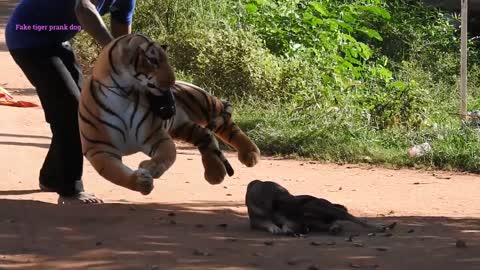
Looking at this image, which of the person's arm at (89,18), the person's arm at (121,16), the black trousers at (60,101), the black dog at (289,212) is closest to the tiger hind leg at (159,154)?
the black dog at (289,212)

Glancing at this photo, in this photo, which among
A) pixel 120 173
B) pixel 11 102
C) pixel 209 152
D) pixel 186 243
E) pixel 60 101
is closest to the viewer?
pixel 186 243

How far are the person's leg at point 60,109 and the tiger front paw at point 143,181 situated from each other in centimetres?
109

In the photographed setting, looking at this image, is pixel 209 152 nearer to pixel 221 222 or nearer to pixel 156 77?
pixel 221 222

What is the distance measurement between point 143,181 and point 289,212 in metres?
0.82

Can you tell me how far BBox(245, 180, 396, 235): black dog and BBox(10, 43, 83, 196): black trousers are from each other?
4.60ft

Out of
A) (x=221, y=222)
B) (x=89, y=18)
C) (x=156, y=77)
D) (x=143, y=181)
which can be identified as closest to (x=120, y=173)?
(x=143, y=181)

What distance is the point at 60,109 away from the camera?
636 cm

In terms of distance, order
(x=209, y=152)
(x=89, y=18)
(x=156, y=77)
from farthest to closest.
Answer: (x=209, y=152)
(x=89, y=18)
(x=156, y=77)

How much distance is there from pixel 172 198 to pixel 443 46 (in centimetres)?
916

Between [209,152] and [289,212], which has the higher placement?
[209,152]

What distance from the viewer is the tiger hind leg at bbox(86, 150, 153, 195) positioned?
5.44m

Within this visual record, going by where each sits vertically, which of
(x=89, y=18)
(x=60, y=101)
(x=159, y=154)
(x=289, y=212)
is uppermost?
(x=89, y=18)

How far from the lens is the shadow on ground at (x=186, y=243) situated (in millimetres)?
4746

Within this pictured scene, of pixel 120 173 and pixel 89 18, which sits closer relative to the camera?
pixel 120 173
